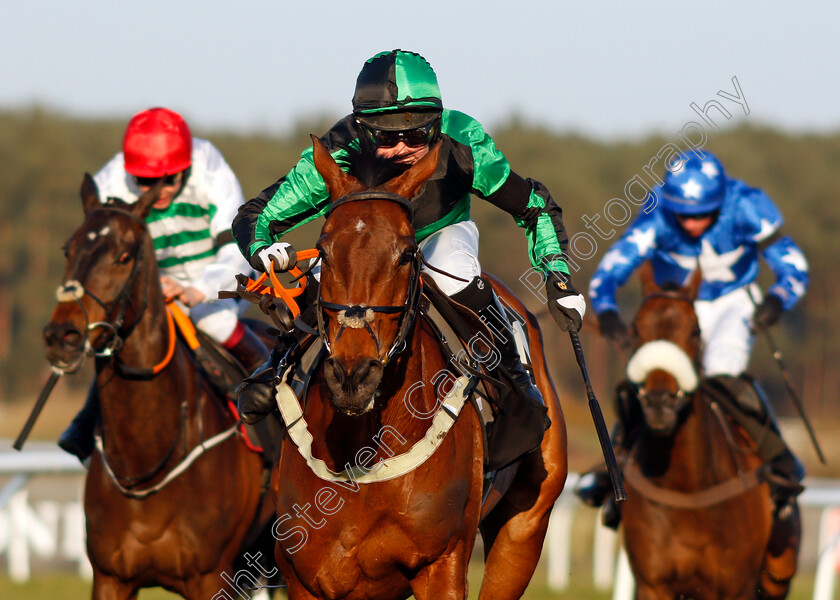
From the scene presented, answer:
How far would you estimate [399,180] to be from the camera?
3975 mm

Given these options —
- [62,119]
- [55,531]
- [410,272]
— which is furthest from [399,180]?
[62,119]

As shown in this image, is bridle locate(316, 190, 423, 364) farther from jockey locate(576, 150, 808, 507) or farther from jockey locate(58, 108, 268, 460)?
jockey locate(576, 150, 808, 507)

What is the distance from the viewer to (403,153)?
4.36 meters

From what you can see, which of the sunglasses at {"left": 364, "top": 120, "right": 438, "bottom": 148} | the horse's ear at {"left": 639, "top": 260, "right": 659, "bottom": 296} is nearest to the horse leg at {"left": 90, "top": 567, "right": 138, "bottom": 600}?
the sunglasses at {"left": 364, "top": 120, "right": 438, "bottom": 148}

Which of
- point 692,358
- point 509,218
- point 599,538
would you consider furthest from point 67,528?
point 509,218

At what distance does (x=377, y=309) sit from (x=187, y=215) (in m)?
3.42

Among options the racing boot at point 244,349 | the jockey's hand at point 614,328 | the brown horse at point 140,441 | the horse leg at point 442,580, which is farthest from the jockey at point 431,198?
the jockey's hand at point 614,328

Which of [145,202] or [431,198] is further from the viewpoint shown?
[145,202]

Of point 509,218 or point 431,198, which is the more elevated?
point 431,198

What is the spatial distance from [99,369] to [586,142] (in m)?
43.1

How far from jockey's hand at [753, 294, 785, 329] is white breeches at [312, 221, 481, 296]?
3.39m

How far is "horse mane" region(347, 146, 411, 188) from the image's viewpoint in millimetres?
4125

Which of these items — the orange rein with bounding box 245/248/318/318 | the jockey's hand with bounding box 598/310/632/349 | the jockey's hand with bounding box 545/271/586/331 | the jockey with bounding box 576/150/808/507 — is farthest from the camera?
the jockey with bounding box 576/150/808/507

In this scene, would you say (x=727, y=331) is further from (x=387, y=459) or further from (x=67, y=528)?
(x=67, y=528)
